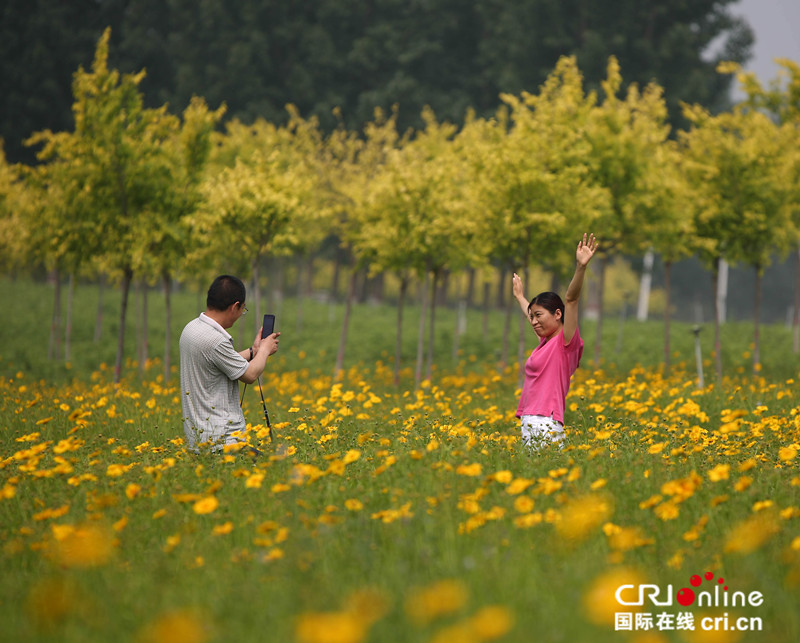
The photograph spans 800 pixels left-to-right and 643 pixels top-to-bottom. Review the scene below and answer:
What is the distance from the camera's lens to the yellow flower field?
246 cm

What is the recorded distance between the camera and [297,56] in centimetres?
4288

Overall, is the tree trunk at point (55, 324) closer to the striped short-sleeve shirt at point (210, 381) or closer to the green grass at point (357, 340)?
the green grass at point (357, 340)

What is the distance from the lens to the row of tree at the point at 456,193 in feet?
44.3

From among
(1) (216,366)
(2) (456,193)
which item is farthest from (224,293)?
(2) (456,193)

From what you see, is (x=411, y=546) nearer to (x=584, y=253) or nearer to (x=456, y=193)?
(x=584, y=253)

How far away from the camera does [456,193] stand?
54.0 ft

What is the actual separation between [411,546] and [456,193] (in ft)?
45.2

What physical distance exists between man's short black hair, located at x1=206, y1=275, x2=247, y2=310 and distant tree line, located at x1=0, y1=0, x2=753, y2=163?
3352 centimetres

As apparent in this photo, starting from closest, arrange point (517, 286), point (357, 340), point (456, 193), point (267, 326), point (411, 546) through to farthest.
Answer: point (411, 546) < point (267, 326) < point (517, 286) < point (456, 193) < point (357, 340)

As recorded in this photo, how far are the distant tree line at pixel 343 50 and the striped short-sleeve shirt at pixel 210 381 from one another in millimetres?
33687

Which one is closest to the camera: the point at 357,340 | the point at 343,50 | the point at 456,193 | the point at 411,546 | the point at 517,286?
the point at 411,546

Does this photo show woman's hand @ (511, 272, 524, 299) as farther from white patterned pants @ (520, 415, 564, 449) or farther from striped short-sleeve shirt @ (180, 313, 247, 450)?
striped short-sleeve shirt @ (180, 313, 247, 450)

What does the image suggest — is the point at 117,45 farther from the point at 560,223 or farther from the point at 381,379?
the point at 560,223

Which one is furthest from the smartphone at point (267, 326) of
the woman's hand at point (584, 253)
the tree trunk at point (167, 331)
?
the tree trunk at point (167, 331)
